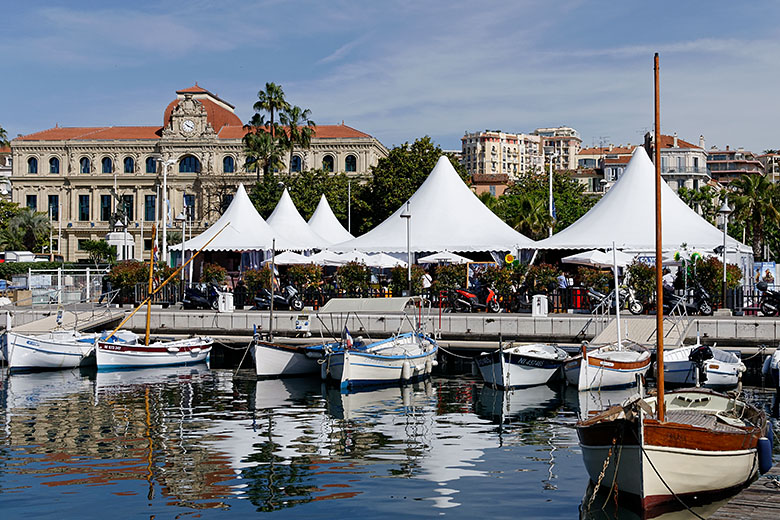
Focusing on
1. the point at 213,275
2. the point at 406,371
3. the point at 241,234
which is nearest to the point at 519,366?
the point at 406,371

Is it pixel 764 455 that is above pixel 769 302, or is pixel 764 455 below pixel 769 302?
below

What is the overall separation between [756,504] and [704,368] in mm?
13544

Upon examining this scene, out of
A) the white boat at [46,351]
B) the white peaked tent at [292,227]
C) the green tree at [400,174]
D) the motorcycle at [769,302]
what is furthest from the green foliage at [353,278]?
the green tree at [400,174]

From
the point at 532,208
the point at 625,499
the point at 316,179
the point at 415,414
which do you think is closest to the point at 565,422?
the point at 415,414

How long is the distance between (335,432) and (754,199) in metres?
50.7

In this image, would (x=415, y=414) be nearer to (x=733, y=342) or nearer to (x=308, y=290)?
(x=733, y=342)

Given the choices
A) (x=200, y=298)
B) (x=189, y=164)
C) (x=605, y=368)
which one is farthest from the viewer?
(x=189, y=164)

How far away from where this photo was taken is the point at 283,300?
33.1 m

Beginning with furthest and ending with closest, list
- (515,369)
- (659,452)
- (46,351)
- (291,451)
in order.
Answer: (46,351)
(515,369)
(291,451)
(659,452)

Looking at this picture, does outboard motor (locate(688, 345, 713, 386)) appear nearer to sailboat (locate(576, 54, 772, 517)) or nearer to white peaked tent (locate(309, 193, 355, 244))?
sailboat (locate(576, 54, 772, 517))

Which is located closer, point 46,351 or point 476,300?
point 46,351

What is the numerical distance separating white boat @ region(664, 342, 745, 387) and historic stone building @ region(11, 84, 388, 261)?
74.9 meters

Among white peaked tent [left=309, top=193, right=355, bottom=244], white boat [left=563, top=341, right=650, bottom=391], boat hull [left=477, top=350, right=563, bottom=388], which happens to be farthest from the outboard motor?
white peaked tent [left=309, top=193, right=355, bottom=244]

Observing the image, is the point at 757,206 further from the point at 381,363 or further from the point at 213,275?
the point at 381,363
